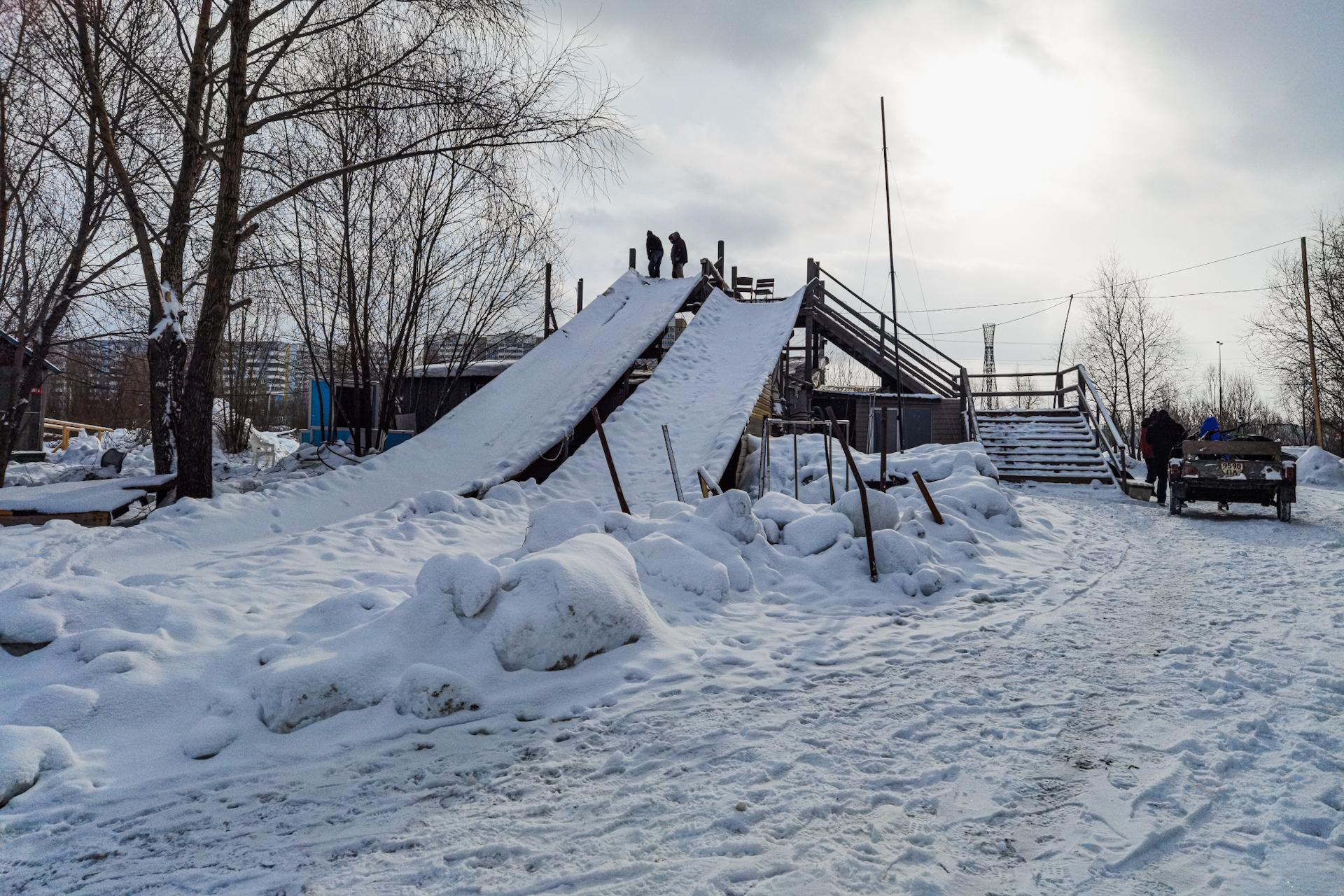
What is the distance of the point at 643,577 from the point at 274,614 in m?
2.41

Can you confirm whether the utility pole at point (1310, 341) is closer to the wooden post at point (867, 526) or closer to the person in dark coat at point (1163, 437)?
the person in dark coat at point (1163, 437)

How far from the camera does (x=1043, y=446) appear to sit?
1809 cm

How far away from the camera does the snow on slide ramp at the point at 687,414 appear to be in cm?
1080

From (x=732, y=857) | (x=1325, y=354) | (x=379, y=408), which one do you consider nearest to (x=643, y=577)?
(x=732, y=857)

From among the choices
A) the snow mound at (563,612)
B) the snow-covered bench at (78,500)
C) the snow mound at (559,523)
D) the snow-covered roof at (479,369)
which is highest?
the snow-covered roof at (479,369)

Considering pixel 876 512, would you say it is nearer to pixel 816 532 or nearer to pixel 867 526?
pixel 816 532

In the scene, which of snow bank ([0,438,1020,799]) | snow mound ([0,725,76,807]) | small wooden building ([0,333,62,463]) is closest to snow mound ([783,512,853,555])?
snow bank ([0,438,1020,799])

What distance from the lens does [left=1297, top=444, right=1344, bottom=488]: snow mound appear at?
19.2m

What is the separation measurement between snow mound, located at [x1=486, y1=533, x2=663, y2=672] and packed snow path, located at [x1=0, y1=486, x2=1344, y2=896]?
0.33 meters

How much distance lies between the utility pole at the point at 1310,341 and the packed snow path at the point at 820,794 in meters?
26.2

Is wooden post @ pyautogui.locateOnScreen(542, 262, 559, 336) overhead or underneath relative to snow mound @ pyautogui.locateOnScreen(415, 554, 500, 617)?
overhead

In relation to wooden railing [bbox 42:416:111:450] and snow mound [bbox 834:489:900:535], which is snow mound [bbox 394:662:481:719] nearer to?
snow mound [bbox 834:489:900:535]

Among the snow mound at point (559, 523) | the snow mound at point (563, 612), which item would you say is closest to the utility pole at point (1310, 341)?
the snow mound at point (559, 523)

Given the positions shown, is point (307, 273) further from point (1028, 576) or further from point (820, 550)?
point (1028, 576)
